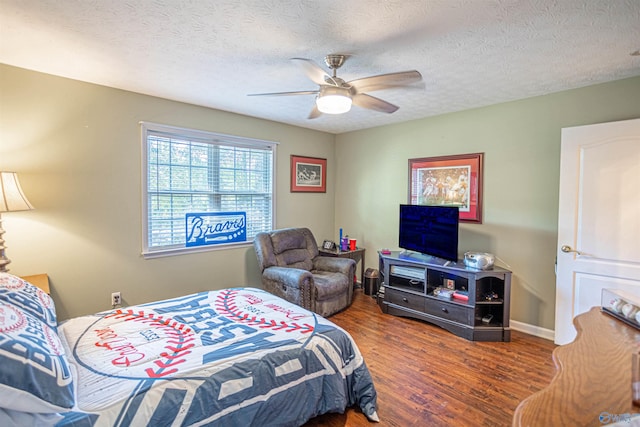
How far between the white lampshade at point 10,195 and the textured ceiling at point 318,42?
92 centimetres

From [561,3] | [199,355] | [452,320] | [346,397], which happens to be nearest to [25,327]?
[199,355]

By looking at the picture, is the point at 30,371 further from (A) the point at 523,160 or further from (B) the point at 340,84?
Answer: (A) the point at 523,160

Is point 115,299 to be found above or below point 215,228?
below

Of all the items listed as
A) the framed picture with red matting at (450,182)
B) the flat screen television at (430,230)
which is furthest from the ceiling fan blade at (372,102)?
the framed picture with red matting at (450,182)

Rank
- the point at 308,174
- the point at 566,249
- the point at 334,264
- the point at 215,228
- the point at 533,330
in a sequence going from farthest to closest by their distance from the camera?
1. the point at 308,174
2. the point at 334,264
3. the point at 215,228
4. the point at 533,330
5. the point at 566,249

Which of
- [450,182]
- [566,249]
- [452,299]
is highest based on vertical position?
[450,182]

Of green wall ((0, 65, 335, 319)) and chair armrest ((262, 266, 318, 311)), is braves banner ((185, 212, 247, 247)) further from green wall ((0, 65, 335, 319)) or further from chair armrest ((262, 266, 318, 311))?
chair armrest ((262, 266, 318, 311))

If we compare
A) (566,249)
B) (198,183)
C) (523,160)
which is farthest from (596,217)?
(198,183)

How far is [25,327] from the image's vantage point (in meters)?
1.40

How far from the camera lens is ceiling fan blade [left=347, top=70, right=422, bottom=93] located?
6.52 ft

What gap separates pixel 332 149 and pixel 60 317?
400 cm

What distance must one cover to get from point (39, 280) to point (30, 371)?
1825 millimetres

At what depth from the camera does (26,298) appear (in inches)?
66.6

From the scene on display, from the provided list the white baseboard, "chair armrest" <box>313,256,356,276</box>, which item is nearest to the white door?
the white baseboard
